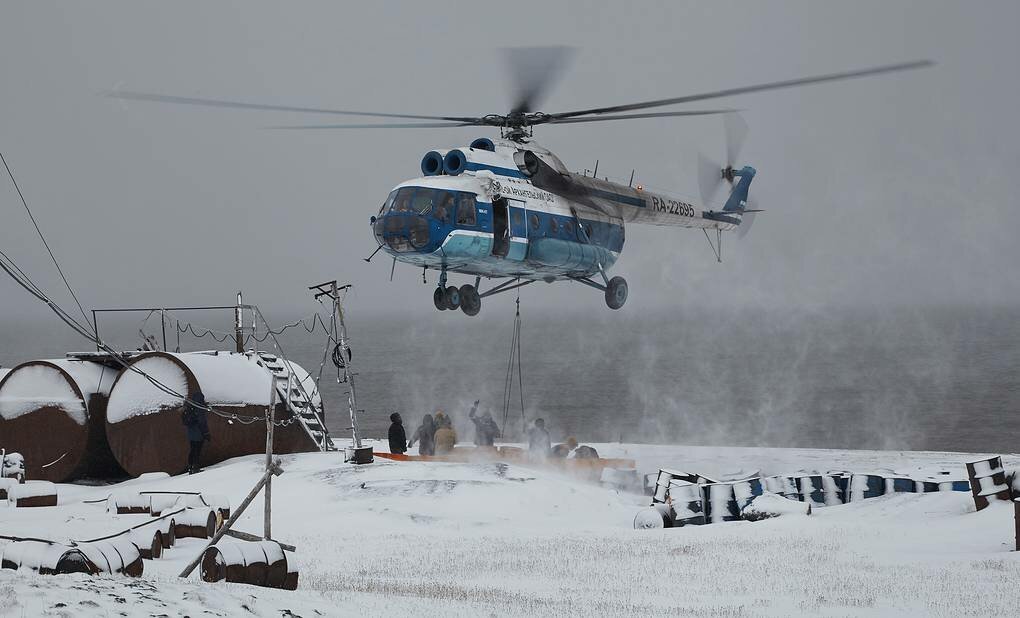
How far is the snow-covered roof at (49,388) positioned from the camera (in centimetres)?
2803

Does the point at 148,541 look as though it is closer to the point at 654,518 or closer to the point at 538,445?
the point at 654,518

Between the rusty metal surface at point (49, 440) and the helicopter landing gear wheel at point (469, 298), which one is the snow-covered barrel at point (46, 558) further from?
the rusty metal surface at point (49, 440)

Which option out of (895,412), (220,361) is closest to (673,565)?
(220,361)

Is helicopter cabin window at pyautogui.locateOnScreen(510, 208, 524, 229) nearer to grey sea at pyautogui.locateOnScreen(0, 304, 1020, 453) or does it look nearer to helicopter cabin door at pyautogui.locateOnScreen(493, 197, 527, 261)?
helicopter cabin door at pyautogui.locateOnScreen(493, 197, 527, 261)

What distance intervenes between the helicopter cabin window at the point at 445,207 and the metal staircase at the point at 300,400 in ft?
20.9

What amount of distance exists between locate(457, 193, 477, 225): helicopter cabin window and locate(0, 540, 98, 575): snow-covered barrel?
1300 cm

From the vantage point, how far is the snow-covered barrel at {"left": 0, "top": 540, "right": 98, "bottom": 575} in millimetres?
11078

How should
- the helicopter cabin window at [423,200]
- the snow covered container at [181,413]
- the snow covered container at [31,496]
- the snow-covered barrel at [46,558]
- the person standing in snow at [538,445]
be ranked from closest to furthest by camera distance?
1. the snow-covered barrel at [46,558]
2. the snow covered container at [31,496]
3. the helicopter cabin window at [423,200]
4. the snow covered container at [181,413]
5. the person standing in snow at [538,445]

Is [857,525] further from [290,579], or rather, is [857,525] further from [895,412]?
[895,412]

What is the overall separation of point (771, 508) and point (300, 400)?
12.8 m

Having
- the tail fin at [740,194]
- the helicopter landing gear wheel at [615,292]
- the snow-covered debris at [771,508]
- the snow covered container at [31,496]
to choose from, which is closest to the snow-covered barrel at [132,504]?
the snow covered container at [31,496]

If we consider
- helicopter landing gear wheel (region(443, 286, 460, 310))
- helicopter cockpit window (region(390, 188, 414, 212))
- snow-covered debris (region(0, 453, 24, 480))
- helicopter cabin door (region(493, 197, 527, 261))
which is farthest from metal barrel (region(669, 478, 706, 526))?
snow-covered debris (region(0, 453, 24, 480))

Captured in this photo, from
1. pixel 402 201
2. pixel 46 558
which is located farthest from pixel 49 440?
pixel 46 558

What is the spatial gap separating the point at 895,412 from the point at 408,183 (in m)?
61.2
